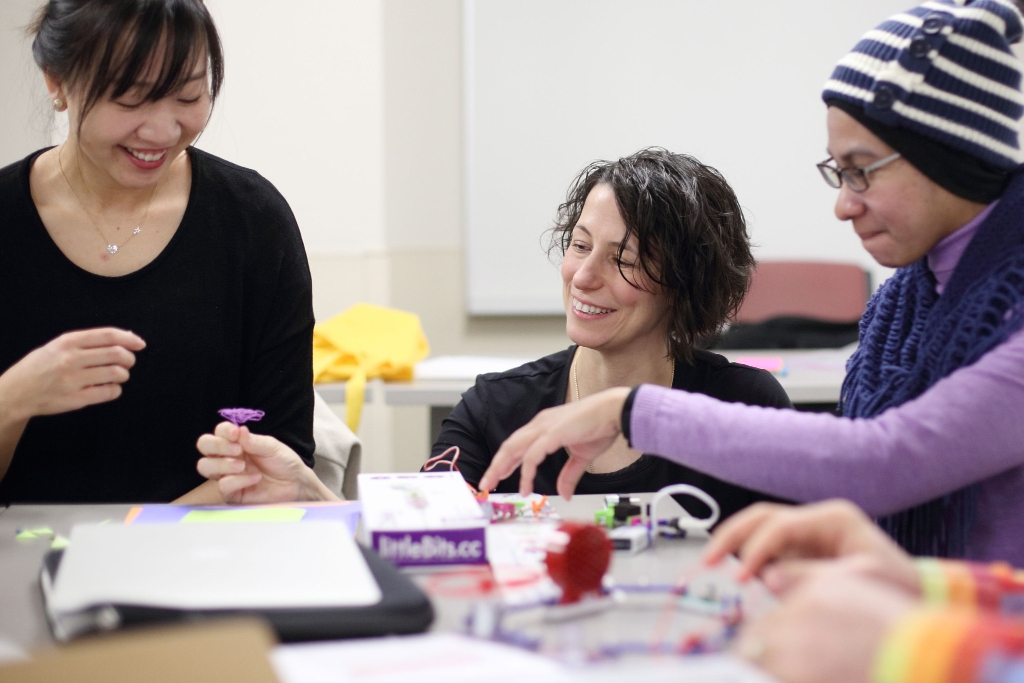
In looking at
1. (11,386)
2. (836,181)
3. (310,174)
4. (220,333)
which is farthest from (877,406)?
(310,174)

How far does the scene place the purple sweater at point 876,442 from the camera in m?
1.00

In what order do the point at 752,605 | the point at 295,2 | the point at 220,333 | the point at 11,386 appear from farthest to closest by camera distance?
the point at 295,2
the point at 220,333
the point at 11,386
the point at 752,605

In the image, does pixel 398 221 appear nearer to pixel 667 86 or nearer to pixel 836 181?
pixel 667 86

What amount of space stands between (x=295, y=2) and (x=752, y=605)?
3.06m

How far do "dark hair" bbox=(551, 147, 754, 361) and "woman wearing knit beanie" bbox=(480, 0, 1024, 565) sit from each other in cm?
35

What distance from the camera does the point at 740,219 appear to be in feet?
5.71

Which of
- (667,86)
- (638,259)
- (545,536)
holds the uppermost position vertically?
(667,86)

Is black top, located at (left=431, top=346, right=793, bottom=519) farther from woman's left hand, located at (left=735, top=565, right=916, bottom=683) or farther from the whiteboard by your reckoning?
the whiteboard

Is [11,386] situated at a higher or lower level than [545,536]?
higher

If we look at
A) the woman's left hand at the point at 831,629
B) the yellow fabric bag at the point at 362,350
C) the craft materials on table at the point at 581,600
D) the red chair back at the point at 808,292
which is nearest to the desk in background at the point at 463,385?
the yellow fabric bag at the point at 362,350

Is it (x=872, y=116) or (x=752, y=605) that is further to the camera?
(x=872, y=116)

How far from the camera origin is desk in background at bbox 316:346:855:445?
2.44m

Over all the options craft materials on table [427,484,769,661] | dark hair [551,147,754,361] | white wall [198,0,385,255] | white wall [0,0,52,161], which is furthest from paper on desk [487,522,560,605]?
white wall [198,0,385,255]

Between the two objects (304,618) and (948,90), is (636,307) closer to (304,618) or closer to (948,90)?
(948,90)
